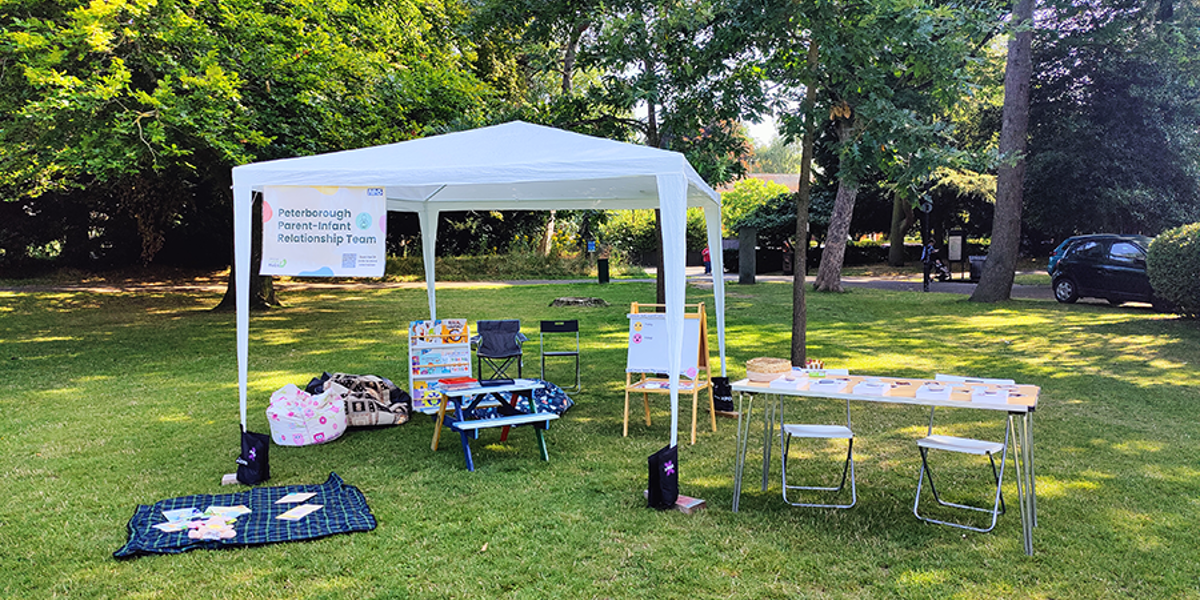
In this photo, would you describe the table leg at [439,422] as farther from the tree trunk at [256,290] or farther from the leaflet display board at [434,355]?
the tree trunk at [256,290]

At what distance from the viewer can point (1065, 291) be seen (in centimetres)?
1409

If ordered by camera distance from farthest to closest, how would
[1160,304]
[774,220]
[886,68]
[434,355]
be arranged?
[774,220], [1160,304], [886,68], [434,355]

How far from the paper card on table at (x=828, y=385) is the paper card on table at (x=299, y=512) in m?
2.82

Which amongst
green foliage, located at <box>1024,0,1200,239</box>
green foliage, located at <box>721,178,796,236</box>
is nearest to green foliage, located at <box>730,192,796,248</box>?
green foliage, located at <box>721,178,796,236</box>

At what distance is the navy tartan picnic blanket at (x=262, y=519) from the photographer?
145 inches

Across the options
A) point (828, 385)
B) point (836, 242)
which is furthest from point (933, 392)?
point (836, 242)

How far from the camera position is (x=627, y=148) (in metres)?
5.08

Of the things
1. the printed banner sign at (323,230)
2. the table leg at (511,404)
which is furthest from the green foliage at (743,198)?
the printed banner sign at (323,230)

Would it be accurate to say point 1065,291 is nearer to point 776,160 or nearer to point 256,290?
point 256,290

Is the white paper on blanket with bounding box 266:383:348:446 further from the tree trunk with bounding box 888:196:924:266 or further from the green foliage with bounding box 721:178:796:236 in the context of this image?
the green foliage with bounding box 721:178:796:236

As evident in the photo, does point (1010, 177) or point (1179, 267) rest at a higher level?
point (1010, 177)

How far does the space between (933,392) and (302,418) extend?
434 centimetres

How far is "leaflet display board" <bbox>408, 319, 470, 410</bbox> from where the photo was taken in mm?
6507

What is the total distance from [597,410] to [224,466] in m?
2.99
